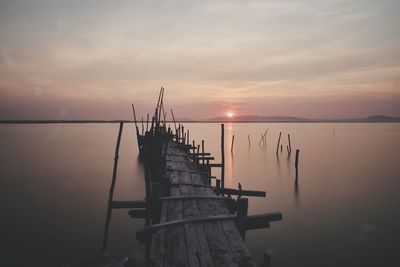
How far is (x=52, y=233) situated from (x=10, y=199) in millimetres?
8505

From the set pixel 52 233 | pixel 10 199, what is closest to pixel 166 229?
pixel 52 233

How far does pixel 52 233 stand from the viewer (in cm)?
1370

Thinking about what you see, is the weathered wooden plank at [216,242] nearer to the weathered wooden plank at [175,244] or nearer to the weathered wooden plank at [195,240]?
the weathered wooden plank at [195,240]

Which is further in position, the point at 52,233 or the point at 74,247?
the point at 52,233

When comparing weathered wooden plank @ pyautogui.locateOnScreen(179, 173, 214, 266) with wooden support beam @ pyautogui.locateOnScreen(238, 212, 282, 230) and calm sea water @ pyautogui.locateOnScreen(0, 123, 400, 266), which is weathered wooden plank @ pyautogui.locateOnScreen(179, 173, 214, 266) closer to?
wooden support beam @ pyautogui.locateOnScreen(238, 212, 282, 230)

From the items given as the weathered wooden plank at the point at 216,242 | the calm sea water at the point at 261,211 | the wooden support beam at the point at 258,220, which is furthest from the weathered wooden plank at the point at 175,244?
the calm sea water at the point at 261,211

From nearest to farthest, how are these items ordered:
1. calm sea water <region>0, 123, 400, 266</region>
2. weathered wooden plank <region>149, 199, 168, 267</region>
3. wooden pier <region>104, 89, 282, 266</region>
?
weathered wooden plank <region>149, 199, 168, 267</region>
wooden pier <region>104, 89, 282, 266</region>
calm sea water <region>0, 123, 400, 266</region>

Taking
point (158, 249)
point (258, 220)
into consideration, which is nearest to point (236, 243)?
point (158, 249)

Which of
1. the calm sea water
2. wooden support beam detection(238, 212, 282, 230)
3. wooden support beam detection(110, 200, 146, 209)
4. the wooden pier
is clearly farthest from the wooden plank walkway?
the calm sea water

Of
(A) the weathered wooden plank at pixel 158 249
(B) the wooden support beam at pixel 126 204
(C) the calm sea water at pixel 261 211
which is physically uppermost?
(A) the weathered wooden plank at pixel 158 249

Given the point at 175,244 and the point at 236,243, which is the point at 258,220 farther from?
the point at 175,244

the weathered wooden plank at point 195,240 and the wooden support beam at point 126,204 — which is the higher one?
the weathered wooden plank at point 195,240

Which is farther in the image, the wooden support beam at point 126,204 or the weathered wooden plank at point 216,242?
the wooden support beam at point 126,204

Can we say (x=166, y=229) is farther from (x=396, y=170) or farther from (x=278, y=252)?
(x=396, y=170)
